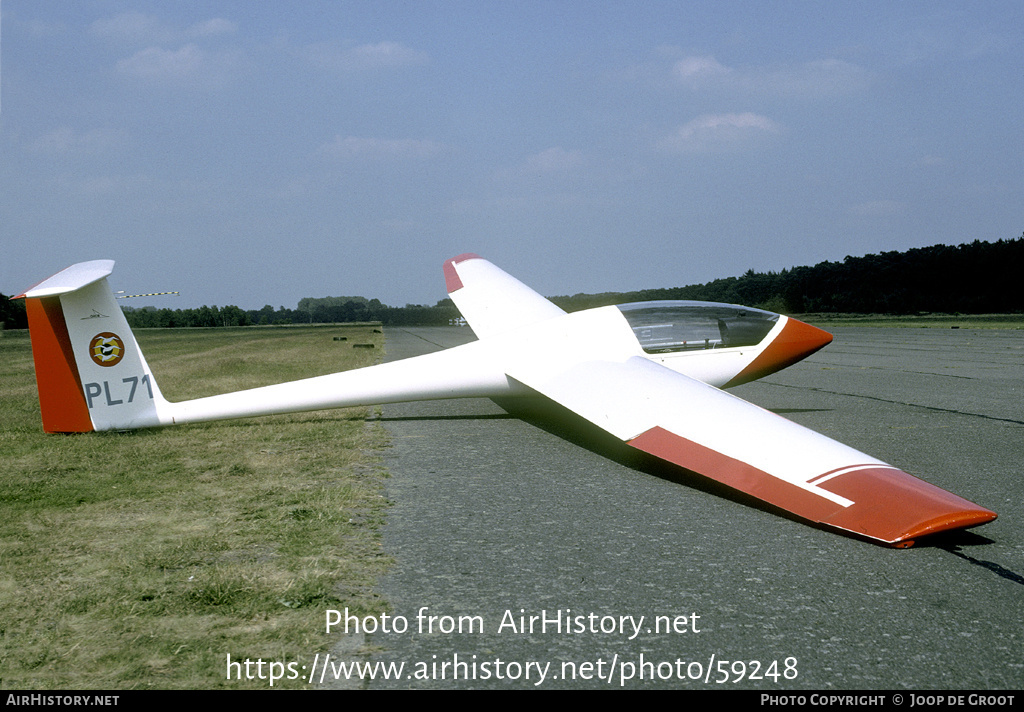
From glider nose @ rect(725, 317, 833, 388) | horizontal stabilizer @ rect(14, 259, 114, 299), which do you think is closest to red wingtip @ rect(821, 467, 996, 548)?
glider nose @ rect(725, 317, 833, 388)

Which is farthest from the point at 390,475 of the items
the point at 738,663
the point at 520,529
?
the point at 738,663

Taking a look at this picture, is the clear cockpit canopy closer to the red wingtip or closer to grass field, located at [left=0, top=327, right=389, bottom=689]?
grass field, located at [left=0, top=327, right=389, bottom=689]

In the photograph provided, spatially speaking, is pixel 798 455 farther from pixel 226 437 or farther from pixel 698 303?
pixel 226 437

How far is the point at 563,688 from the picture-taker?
2908 millimetres

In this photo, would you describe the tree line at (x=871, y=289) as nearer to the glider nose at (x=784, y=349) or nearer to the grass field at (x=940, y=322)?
the grass field at (x=940, y=322)

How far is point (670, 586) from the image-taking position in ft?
13.0

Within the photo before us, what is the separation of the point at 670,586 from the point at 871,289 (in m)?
93.8

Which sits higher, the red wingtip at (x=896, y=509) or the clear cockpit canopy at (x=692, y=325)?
the clear cockpit canopy at (x=692, y=325)

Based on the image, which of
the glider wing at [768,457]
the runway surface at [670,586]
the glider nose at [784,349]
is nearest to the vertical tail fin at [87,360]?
the runway surface at [670,586]

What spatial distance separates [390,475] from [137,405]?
157 inches

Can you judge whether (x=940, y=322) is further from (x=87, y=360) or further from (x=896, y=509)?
(x=87, y=360)

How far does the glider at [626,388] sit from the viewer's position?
4758 mm

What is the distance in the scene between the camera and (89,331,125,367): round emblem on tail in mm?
7996

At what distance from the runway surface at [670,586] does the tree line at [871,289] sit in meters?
59.1
